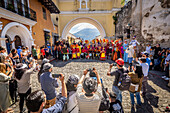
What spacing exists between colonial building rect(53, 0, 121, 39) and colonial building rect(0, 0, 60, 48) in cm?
530

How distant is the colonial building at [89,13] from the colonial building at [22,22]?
17.4 feet

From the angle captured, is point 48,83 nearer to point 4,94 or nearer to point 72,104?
point 72,104

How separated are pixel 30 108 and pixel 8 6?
8.95 metres

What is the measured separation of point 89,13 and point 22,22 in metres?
12.6

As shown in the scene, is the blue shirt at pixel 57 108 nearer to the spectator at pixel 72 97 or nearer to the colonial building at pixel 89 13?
the spectator at pixel 72 97

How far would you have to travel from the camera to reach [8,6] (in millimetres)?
7117

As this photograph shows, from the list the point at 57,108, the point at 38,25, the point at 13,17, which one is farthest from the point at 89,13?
the point at 57,108

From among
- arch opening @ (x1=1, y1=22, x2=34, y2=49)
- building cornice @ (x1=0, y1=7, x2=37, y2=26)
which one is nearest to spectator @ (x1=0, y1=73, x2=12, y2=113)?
building cornice @ (x1=0, y1=7, x2=37, y2=26)

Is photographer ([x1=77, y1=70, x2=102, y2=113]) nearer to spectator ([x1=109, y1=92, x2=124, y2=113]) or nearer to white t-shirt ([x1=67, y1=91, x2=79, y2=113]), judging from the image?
white t-shirt ([x1=67, y1=91, x2=79, y2=113])

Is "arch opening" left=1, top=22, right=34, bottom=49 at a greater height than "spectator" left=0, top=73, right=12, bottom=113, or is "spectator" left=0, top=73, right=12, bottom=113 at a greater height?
"arch opening" left=1, top=22, right=34, bottom=49

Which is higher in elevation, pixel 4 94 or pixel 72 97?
pixel 72 97

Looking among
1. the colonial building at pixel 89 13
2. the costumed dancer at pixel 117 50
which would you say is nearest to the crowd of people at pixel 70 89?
the costumed dancer at pixel 117 50

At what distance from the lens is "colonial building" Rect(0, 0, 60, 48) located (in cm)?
687

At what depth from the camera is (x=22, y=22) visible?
28.5 feet
